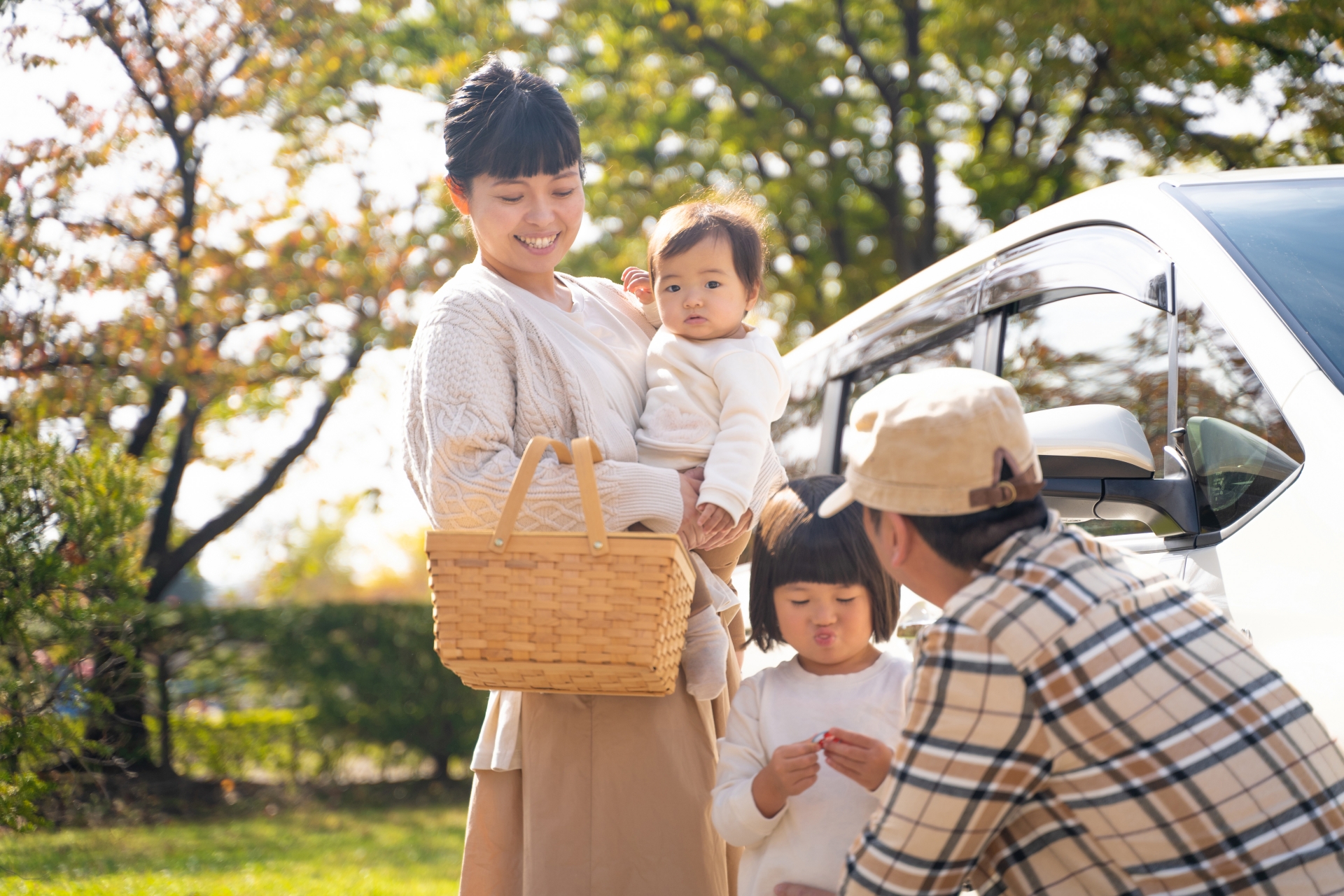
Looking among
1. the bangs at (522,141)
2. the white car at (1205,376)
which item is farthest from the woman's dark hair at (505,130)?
the white car at (1205,376)

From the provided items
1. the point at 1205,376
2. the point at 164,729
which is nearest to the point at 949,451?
the point at 1205,376

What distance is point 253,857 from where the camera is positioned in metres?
6.69

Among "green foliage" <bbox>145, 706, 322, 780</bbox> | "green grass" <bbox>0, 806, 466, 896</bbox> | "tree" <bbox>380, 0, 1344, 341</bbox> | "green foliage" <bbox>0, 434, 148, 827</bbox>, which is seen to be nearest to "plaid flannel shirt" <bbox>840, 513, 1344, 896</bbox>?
"green foliage" <bbox>0, 434, 148, 827</bbox>

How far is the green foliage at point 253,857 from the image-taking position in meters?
5.32

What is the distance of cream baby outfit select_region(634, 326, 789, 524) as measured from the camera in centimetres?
231

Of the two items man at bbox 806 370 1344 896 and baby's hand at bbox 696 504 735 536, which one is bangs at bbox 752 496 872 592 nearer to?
baby's hand at bbox 696 504 735 536

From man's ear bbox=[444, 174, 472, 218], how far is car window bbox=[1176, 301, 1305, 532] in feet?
4.72

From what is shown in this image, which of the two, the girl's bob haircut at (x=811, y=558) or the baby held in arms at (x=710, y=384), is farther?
the baby held in arms at (x=710, y=384)

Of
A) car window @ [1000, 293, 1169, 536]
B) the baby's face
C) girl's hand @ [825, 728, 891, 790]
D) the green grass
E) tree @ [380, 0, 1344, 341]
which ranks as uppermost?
tree @ [380, 0, 1344, 341]

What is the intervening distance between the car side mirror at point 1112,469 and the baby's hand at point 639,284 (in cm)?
109

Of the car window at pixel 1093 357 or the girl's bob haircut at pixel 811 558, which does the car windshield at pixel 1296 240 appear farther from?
the girl's bob haircut at pixel 811 558

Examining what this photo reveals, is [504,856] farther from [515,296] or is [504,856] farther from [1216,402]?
[1216,402]

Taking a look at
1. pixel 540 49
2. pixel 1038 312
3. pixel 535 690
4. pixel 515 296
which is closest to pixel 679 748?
pixel 535 690

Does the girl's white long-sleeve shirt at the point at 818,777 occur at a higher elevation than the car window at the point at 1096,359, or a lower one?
lower
